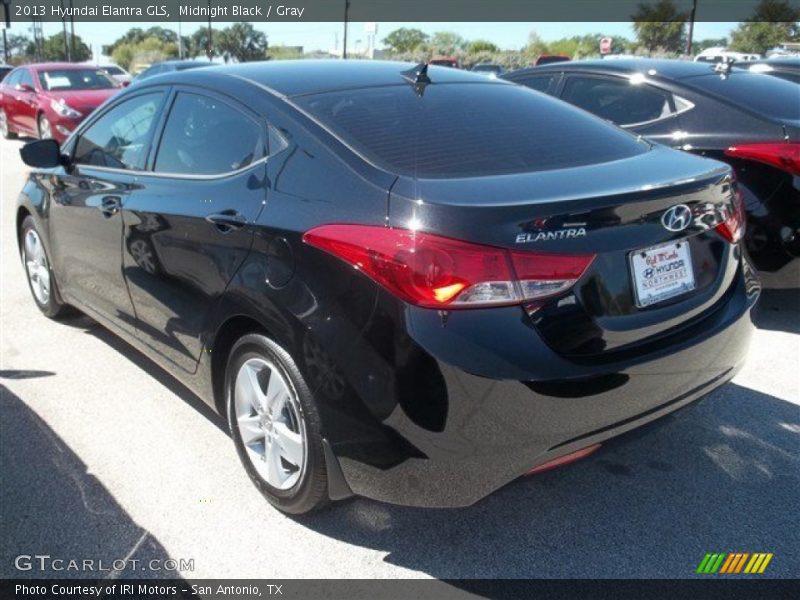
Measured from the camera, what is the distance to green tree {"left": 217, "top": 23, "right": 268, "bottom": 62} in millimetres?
59094

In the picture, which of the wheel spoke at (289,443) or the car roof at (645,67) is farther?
the car roof at (645,67)

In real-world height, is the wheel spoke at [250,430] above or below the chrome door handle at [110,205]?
below

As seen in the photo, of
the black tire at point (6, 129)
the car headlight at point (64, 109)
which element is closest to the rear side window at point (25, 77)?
the black tire at point (6, 129)

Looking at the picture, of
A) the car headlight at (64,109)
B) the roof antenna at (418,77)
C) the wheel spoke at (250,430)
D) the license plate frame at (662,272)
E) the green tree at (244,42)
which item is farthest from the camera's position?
the green tree at (244,42)

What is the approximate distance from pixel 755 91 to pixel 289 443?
4179 mm

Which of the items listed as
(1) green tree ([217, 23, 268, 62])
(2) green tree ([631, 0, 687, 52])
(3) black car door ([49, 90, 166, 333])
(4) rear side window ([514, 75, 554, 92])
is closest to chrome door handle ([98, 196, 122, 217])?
(3) black car door ([49, 90, 166, 333])

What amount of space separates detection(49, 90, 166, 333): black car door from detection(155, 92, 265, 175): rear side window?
214mm

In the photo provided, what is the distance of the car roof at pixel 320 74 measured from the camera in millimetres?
3146

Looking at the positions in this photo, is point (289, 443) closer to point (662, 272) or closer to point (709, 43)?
point (662, 272)

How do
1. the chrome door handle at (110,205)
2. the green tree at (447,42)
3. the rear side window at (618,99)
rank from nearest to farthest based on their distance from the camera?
the chrome door handle at (110,205)
the rear side window at (618,99)
the green tree at (447,42)

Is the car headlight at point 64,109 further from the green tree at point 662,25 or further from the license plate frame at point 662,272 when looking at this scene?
the green tree at point 662,25

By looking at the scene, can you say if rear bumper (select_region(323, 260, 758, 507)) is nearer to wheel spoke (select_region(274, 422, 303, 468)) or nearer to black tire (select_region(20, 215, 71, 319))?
wheel spoke (select_region(274, 422, 303, 468))

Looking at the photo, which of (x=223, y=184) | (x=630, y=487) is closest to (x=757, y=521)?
(x=630, y=487)

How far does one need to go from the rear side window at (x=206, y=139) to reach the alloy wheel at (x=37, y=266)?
180 centimetres
